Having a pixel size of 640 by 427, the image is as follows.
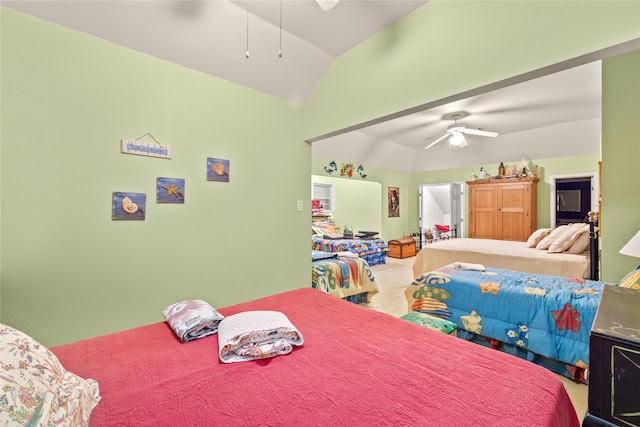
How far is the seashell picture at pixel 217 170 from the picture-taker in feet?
8.13

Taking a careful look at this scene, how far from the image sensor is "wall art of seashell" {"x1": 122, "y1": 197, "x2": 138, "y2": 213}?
2076mm

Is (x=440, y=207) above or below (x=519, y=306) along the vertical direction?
above

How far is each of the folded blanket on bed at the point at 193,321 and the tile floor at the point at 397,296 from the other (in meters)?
2.37

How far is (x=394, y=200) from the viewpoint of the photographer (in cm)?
768

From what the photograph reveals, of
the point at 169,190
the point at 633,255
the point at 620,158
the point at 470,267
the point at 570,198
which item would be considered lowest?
the point at 470,267

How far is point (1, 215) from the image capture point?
1.67 metres

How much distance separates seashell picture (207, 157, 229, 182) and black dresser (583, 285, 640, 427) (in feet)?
8.49

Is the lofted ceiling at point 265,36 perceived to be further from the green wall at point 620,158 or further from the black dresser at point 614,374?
the black dresser at point 614,374

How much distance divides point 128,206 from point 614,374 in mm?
2828

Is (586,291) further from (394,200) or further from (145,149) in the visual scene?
(394,200)

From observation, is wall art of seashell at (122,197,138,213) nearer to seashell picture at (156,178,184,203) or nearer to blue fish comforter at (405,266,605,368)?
seashell picture at (156,178,184,203)

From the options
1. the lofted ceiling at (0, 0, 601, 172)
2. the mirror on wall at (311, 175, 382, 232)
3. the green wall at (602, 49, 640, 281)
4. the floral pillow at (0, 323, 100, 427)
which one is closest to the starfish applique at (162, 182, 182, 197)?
the lofted ceiling at (0, 0, 601, 172)

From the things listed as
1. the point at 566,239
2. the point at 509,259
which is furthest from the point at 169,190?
the point at 566,239

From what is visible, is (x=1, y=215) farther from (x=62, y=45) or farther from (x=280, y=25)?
(x=280, y=25)
